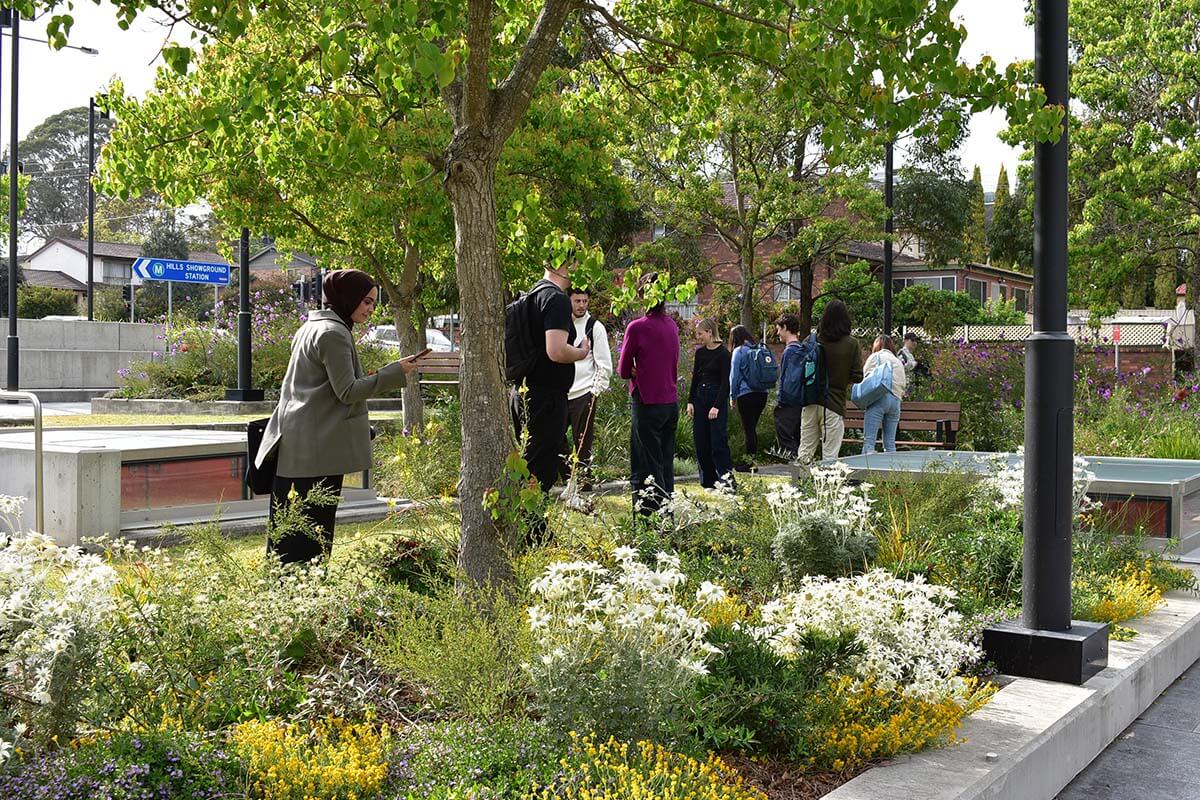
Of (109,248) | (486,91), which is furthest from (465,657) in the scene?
(109,248)

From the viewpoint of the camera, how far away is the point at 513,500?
4762mm

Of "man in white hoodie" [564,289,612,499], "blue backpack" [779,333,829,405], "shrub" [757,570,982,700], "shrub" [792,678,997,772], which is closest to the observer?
"shrub" [792,678,997,772]

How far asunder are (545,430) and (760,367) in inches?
239

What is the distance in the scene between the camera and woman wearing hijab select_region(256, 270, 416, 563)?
18.2ft

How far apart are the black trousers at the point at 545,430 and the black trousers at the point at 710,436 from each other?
13.0ft

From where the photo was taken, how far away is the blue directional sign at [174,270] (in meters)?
28.3

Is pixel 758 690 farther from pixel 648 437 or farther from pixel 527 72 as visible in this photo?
pixel 648 437

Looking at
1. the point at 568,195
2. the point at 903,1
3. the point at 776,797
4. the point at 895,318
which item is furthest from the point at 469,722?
the point at 895,318

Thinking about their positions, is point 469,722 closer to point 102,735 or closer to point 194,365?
point 102,735

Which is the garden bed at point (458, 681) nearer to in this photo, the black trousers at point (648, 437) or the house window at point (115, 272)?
the black trousers at point (648, 437)

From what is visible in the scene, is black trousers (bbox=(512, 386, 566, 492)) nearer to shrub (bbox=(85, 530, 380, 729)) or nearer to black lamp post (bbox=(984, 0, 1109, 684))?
shrub (bbox=(85, 530, 380, 729))

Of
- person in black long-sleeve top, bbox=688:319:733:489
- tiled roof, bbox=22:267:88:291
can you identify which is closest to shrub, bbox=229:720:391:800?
person in black long-sleeve top, bbox=688:319:733:489

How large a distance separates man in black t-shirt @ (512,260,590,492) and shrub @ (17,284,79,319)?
53.4 meters

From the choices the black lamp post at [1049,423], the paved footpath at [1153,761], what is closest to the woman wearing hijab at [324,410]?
the black lamp post at [1049,423]
